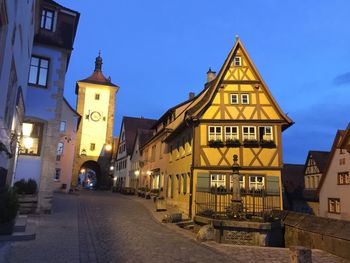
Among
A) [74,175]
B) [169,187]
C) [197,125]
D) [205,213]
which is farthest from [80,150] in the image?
[205,213]

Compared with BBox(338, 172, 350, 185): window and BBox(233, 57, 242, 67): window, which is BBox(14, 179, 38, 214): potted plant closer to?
BBox(233, 57, 242, 67): window

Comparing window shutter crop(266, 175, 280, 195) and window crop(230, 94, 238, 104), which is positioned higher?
window crop(230, 94, 238, 104)

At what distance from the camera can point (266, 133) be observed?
21.2 m

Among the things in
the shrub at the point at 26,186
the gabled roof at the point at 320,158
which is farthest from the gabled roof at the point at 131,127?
the shrub at the point at 26,186

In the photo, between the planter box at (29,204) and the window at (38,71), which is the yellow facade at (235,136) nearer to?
the window at (38,71)

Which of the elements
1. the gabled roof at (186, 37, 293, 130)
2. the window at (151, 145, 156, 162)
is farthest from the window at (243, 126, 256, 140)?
the window at (151, 145, 156, 162)

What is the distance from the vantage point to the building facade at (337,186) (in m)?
28.4

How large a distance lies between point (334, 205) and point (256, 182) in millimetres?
13025

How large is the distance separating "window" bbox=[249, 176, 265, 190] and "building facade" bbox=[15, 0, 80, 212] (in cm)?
1044

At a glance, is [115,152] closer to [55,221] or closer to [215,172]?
[215,172]

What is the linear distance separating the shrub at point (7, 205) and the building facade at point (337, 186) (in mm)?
24012

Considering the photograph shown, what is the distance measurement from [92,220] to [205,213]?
4999 millimetres

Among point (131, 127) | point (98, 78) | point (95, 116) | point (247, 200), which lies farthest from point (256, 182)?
point (98, 78)

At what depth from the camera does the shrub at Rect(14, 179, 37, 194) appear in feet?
51.9
